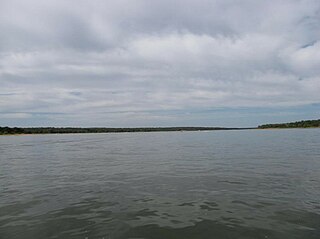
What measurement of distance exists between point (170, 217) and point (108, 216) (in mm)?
2803

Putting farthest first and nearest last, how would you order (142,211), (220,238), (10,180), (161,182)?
(10,180)
(161,182)
(142,211)
(220,238)

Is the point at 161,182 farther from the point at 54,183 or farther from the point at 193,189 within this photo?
the point at 54,183

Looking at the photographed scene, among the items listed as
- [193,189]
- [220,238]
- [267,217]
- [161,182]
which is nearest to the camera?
[220,238]

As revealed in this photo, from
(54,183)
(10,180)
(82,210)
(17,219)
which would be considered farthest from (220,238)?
(10,180)

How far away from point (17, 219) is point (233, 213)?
9.81m

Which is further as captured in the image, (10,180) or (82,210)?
(10,180)

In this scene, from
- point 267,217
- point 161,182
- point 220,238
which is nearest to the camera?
point 220,238

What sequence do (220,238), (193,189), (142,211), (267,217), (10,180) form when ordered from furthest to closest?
(10,180)
(193,189)
(142,211)
(267,217)
(220,238)

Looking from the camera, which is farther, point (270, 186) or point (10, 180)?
point (10, 180)

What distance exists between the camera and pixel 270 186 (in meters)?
19.2

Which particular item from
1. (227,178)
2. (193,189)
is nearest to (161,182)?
(193,189)

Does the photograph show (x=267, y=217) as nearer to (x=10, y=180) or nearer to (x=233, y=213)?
(x=233, y=213)

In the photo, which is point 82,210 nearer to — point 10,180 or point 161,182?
point 161,182

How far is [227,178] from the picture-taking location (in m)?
22.3
